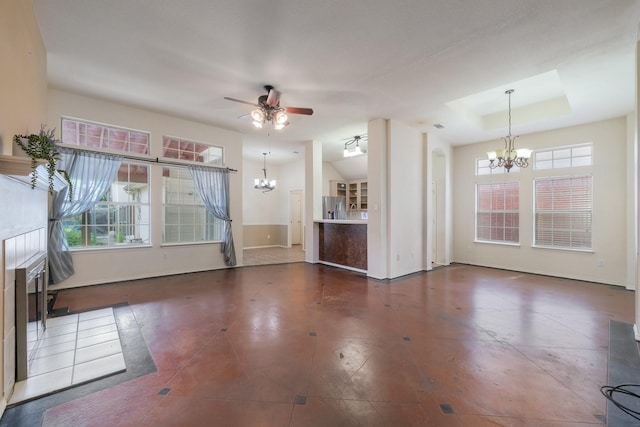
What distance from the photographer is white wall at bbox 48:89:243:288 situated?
4.40m

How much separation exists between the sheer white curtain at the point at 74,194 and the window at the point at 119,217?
0.19 metres

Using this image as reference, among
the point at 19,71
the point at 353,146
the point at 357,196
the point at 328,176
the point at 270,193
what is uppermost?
the point at 353,146

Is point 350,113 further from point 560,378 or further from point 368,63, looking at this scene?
point 560,378

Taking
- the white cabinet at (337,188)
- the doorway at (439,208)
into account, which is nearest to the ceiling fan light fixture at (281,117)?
the doorway at (439,208)

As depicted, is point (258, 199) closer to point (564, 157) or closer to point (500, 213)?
point (500, 213)

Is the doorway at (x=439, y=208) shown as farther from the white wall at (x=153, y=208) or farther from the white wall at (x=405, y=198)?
the white wall at (x=153, y=208)

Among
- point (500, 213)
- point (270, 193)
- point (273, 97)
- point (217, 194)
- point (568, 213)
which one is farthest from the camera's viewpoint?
point (270, 193)

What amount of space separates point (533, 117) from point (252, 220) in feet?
27.5

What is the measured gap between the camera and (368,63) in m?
3.31

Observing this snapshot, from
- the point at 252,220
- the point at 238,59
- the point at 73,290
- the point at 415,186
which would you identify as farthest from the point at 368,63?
the point at 252,220

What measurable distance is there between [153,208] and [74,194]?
3.81 feet

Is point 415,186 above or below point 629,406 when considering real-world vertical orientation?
above

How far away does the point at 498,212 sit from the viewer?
21.3 feet

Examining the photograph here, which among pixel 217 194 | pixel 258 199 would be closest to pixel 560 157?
pixel 217 194
